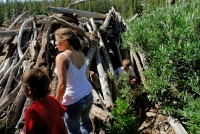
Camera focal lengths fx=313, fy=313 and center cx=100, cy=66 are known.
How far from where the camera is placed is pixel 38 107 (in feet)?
9.09

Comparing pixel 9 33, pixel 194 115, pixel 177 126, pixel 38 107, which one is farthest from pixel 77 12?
pixel 38 107

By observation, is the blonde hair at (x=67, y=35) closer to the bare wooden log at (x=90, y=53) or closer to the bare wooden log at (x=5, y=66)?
the bare wooden log at (x=90, y=53)

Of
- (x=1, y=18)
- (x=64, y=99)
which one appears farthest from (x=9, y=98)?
(x=1, y=18)

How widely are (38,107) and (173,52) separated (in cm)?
178

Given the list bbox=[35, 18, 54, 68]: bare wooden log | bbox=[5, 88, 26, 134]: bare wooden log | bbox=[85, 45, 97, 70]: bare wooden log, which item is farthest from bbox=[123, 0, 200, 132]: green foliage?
bbox=[5, 88, 26, 134]: bare wooden log

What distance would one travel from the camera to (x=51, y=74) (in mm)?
5641

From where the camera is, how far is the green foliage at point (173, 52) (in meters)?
3.67

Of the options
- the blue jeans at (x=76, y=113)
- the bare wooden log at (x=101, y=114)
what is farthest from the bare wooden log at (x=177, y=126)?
the blue jeans at (x=76, y=113)

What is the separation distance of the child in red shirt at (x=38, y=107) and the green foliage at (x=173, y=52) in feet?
4.92

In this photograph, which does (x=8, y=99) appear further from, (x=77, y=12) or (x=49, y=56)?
(x=77, y=12)

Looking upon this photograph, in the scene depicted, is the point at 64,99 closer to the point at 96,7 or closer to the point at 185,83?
the point at 185,83

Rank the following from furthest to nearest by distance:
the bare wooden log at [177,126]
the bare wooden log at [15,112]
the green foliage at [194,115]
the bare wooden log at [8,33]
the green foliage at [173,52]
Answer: the bare wooden log at [8,33], the bare wooden log at [15,112], the bare wooden log at [177,126], the green foliage at [173,52], the green foliage at [194,115]

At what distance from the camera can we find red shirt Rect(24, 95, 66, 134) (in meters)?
2.75

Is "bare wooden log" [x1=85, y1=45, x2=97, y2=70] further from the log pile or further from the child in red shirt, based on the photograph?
the child in red shirt
